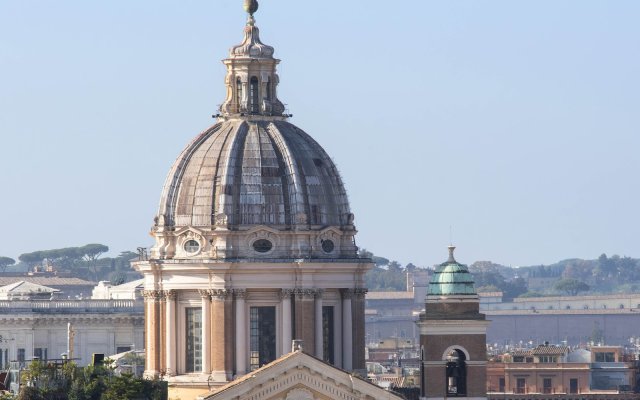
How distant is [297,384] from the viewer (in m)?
118

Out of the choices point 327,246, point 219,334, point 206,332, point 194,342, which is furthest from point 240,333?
point 327,246

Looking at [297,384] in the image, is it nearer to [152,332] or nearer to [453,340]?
[453,340]

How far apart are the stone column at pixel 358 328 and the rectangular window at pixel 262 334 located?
12.0 ft

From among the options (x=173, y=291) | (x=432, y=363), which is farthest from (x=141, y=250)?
(x=432, y=363)

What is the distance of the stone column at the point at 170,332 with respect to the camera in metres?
132

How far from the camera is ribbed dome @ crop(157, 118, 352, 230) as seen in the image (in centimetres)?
13138

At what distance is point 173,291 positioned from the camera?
13188 cm

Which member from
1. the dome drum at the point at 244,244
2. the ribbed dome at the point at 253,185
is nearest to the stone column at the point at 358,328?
the dome drum at the point at 244,244

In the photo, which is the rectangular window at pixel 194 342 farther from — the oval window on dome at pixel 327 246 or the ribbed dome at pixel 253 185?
the oval window on dome at pixel 327 246

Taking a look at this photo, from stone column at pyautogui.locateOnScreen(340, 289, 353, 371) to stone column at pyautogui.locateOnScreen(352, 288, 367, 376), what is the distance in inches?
8.8

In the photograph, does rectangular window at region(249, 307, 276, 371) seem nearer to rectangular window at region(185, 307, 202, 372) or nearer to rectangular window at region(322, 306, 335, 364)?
rectangular window at region(185, 307, 202, 372)

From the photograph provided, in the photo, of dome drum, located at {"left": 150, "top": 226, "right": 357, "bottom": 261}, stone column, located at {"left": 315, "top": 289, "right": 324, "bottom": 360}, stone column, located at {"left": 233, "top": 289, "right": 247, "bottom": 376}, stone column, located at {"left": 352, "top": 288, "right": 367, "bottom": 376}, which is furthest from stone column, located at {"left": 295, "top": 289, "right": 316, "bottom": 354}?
stone column, located at {"left": 352, "top": 288, "right": 367, "bottom": 376}

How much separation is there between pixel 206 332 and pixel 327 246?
5687 millimetres

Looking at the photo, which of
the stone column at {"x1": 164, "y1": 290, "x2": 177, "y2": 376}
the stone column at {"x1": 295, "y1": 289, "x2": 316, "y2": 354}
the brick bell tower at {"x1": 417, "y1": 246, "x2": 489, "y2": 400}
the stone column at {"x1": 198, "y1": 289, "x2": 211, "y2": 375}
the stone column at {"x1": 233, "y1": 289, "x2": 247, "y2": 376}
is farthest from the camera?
the stone column at {"x1": 164, "y1": 290, "x2": 177, "y2": 376}
